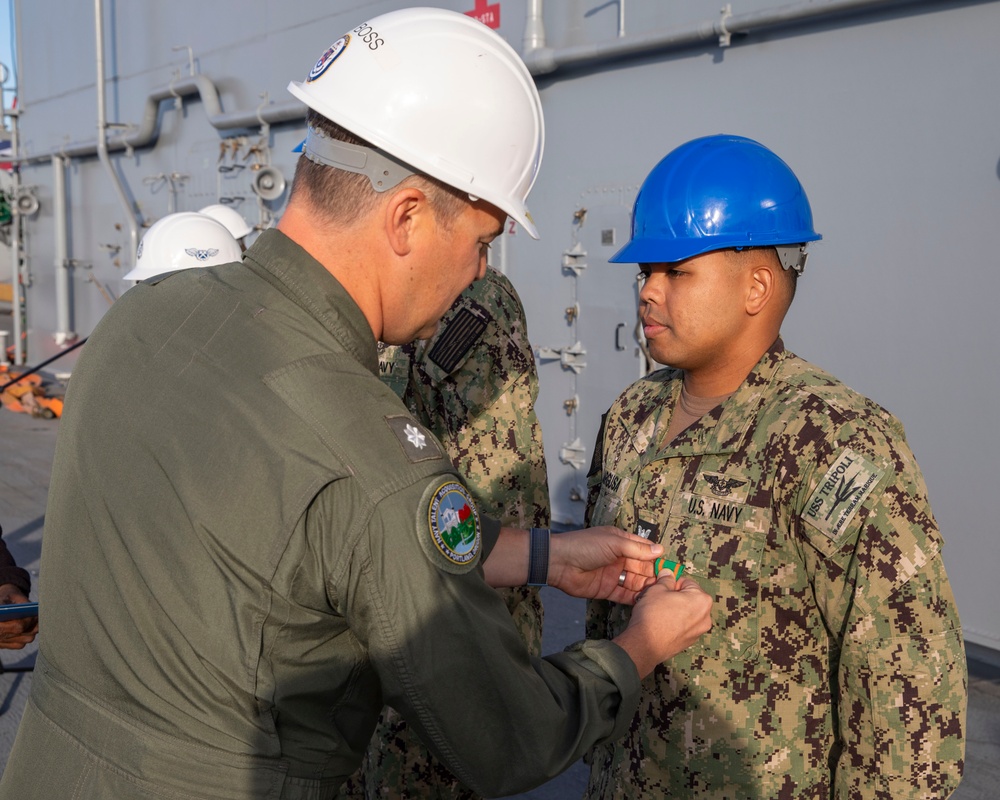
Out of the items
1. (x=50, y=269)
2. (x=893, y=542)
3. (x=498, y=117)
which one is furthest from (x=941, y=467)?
(x=50, y=269)

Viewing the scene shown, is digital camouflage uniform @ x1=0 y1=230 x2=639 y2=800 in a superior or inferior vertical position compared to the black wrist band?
superior

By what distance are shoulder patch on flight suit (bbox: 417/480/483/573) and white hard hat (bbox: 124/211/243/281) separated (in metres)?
3.53

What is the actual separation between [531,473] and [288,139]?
6.95 meters

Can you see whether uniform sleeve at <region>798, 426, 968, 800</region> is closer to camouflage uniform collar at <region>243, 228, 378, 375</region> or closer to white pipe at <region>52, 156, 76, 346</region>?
camouflage uniform collar at <region>243, 228, 378, 375</region>

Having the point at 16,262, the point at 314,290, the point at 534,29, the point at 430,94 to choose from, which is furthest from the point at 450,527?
the point at 16,262

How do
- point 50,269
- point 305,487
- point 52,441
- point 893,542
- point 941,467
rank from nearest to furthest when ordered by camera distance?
1. point 305,487
2. point 893,542
3. point 941,467
4. point 52,441
5. point 50,269

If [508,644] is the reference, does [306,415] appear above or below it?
above

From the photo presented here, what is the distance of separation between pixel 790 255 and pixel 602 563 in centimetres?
74

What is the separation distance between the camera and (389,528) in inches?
47.1

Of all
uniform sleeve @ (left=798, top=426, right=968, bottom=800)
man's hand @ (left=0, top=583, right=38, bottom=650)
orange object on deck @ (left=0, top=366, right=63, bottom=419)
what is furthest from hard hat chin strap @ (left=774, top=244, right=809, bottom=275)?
orange object on deck @ (left=0, top=366, right=63, bottom=419)

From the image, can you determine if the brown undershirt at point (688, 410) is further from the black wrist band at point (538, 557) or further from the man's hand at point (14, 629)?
the man's hand at point (14, 629)

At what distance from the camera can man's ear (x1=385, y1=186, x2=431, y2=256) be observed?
1.39 meters

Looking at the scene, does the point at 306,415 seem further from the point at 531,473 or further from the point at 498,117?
the point at 531,473

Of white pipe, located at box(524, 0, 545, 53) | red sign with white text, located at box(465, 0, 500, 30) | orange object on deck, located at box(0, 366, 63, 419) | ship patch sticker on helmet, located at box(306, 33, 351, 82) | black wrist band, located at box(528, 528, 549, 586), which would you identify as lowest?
orange object on deck, located at box(0, 366, 63, 419)
